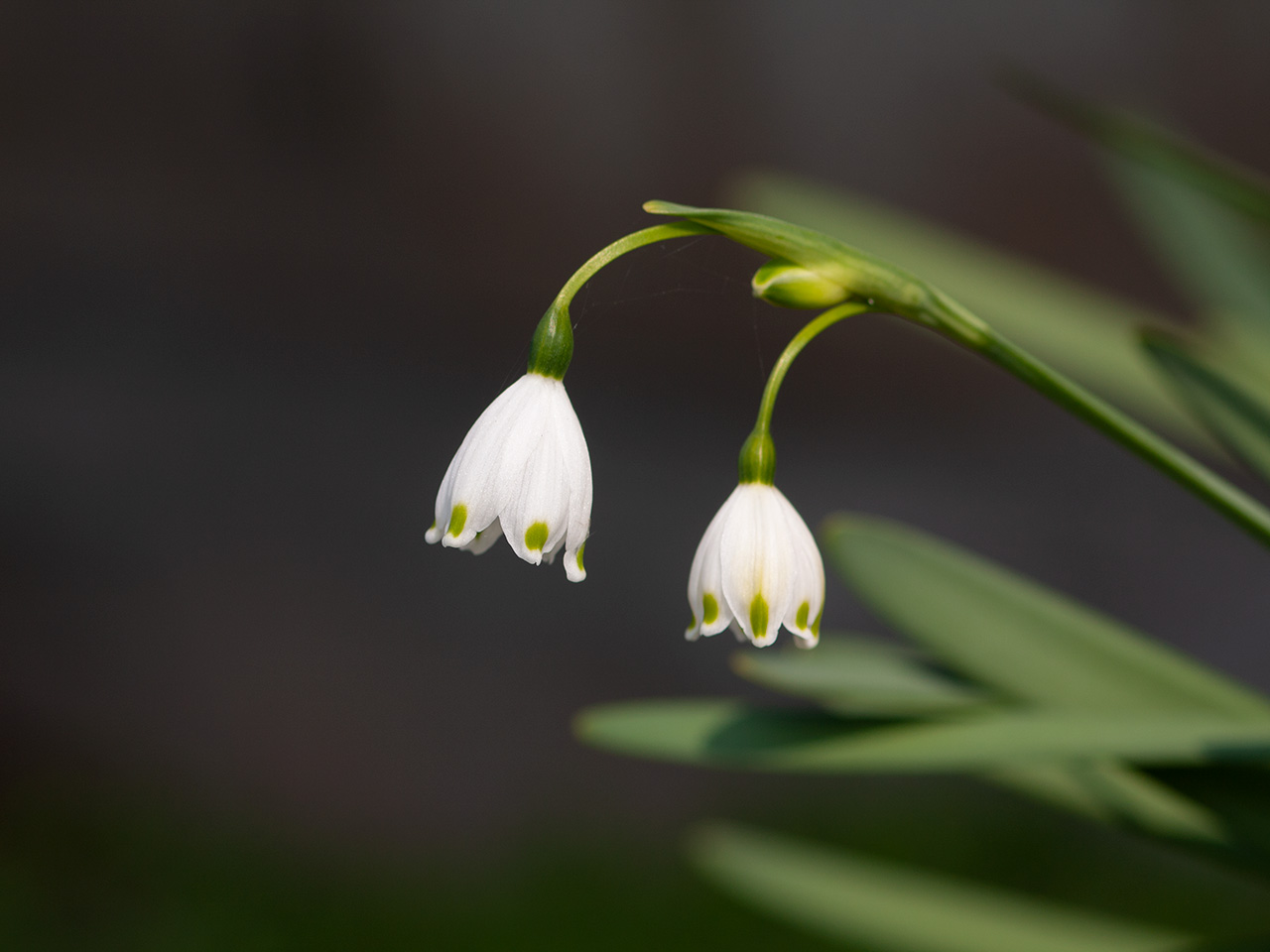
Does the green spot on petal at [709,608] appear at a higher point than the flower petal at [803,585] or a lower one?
lower

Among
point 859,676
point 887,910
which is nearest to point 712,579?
point 859,676

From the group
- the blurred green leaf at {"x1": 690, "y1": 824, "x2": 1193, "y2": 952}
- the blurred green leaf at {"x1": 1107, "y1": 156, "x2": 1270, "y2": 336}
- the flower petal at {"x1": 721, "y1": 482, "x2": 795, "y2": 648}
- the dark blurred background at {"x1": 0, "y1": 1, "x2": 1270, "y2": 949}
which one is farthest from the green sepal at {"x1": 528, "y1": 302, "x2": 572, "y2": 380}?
the dark blurred background at {"x1": 0, "y1": 1, "x2": 1270, "y2": 949}

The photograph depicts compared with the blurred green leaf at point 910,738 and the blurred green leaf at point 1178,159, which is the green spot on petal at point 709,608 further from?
the blurred green leaf at point 1178,159

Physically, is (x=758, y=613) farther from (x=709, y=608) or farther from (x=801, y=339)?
(x=801, y=339)

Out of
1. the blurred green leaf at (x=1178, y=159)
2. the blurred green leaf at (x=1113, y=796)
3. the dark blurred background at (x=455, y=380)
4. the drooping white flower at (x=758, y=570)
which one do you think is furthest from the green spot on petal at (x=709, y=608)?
the dark blurred background at (x=455, y=380)

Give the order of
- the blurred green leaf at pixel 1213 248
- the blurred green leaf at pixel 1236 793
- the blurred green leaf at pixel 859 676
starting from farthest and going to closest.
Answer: the blurred green leaf at pixel 1213 248
the blurred green leaf at pixel 859 676
the blurred green leaf at pixel 1236 793

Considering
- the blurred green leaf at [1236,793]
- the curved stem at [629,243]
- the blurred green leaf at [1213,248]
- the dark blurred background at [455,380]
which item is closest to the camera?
the curved stem at [629,243]

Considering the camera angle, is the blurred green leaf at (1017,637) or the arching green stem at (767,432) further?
the blurred green leaf at (1017,637)
